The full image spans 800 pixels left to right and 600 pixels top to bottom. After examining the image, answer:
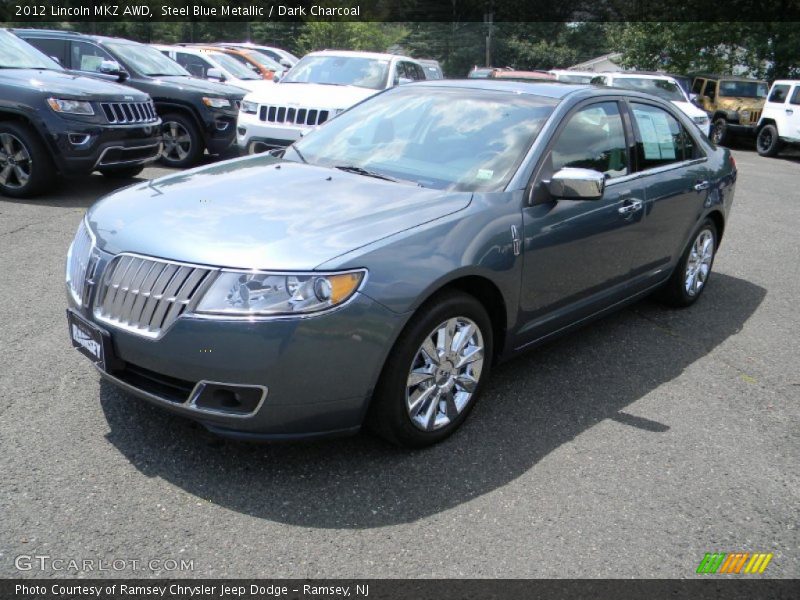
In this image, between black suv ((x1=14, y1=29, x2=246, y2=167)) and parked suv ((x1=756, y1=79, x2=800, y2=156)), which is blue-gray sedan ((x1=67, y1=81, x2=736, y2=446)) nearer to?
black suv ((x1=14, y1=29, x2=246, y2=167))

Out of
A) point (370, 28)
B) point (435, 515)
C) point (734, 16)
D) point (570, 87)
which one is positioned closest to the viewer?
point (435, 515)

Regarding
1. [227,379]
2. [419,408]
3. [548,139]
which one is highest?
[548,139]

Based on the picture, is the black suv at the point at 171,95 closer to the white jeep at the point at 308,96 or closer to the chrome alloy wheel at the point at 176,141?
the chrome alloy wheel at the point at 176,141

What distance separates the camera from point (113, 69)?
970 cm

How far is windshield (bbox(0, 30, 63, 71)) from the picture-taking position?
8234 millimetres

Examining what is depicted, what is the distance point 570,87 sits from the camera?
14.9 ft

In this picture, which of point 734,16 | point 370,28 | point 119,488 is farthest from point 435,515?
point 370,28

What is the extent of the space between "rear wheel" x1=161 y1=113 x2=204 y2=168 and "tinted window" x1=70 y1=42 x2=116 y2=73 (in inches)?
49.9

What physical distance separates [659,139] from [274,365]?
11.3 feet

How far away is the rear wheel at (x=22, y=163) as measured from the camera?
7680 millimetres

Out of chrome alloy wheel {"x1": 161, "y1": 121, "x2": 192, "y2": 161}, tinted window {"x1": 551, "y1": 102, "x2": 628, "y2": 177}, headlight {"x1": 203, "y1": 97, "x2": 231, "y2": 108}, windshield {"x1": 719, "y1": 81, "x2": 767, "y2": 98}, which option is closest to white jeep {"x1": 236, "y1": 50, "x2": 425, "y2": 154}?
headlight {"x1": 203, "y1": 97, "x2": 231, "y2": 108}

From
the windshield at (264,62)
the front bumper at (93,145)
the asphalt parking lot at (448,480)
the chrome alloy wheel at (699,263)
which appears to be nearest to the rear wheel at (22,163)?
the front bumper at (93,145)

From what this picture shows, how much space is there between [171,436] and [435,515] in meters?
1.26

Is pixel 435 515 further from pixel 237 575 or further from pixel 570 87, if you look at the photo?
pixel 570 87
